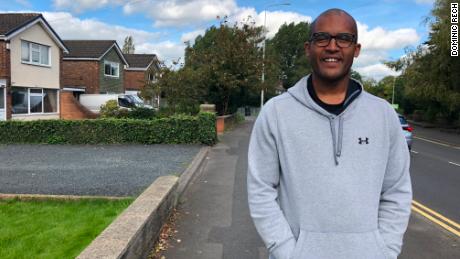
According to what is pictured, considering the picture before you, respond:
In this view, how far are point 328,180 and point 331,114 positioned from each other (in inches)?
12.3

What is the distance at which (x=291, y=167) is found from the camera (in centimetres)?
205

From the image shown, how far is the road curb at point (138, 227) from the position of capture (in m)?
3.62

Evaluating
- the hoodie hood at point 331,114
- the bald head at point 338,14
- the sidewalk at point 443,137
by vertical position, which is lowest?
the sidewalk at point 443,137

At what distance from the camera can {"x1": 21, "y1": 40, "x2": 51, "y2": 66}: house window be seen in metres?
26.6

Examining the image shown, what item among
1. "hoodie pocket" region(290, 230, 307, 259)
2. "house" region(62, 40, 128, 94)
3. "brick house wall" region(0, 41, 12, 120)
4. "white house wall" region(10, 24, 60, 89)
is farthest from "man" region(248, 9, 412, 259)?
"house" region(62, 40, 128, 94)

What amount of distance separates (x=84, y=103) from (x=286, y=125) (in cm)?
3290

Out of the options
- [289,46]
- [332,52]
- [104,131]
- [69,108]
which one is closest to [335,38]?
[332,52]

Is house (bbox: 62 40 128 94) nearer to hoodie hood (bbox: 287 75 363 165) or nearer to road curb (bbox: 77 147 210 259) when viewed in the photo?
road curb (bbox: 77 147 210 259)

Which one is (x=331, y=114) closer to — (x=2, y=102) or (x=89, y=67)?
(x=2, y=102)

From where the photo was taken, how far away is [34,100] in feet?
91.2

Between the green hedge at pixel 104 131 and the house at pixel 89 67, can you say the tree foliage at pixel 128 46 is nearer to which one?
the house at pixel 89 67

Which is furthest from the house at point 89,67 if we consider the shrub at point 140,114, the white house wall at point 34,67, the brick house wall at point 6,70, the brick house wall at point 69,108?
the shrub at point 140,114

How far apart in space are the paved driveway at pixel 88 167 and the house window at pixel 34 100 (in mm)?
11511

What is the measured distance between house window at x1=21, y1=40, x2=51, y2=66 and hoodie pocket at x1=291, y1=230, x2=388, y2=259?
27.6m
